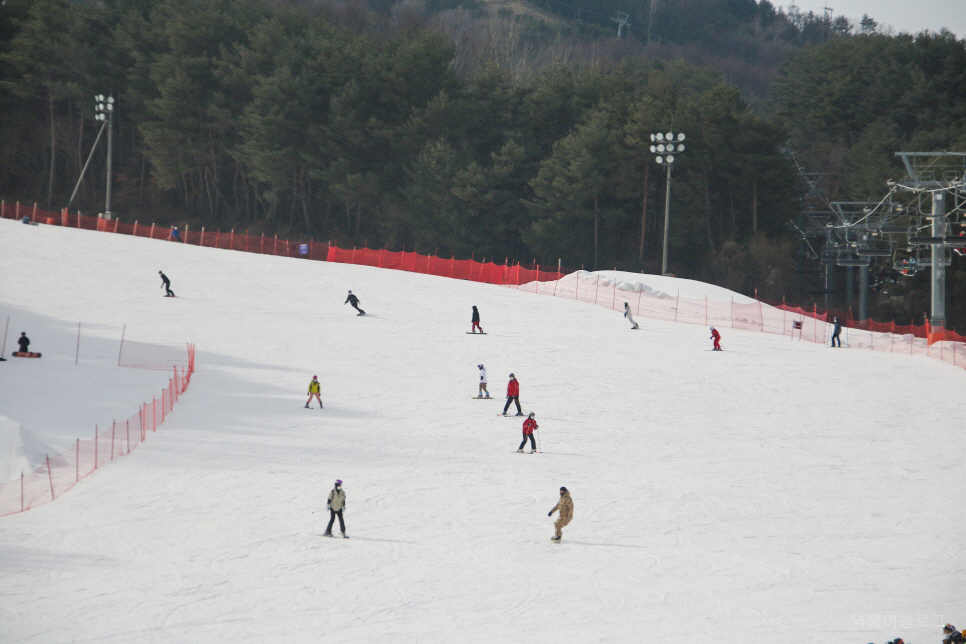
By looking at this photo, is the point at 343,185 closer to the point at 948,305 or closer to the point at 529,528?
the point at 948,305

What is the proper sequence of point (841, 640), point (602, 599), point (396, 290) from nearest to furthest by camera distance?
point (841, 640) → point (602, 599) → point (396, 290)

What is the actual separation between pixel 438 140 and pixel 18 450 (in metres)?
49.0

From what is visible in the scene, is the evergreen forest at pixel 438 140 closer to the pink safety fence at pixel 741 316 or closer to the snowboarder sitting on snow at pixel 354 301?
the pink safety fence at pixel 741 316

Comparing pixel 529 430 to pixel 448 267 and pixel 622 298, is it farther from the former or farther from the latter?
pixel 448 267

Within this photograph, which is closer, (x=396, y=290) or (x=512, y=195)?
(x=396, y=290)

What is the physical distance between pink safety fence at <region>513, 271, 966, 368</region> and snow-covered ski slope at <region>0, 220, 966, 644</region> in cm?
223

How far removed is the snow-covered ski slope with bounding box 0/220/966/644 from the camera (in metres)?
13.5

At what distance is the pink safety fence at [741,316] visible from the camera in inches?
1428

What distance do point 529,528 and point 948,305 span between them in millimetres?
49910

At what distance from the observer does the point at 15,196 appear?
76.6 metres

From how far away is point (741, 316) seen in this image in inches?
1577

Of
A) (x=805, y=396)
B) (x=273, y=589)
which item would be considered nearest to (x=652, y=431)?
(x=805, y=396)

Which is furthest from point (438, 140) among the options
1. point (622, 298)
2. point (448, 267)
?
point (622, 298)

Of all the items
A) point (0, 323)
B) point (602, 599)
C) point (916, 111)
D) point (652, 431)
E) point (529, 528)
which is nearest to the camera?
point (602, 599)
